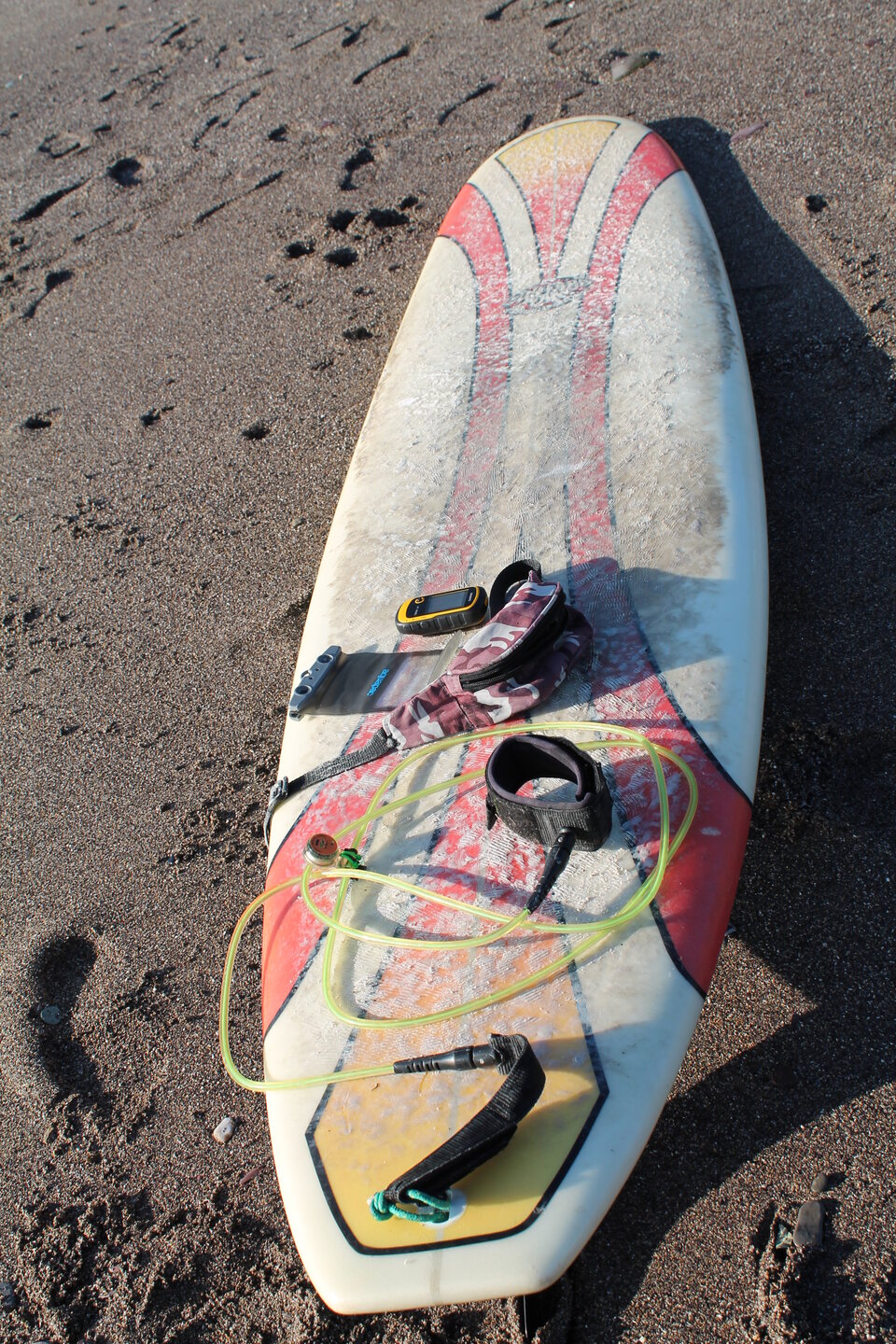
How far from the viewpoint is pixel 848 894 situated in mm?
1957

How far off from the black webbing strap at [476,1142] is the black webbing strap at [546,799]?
0.37 meters

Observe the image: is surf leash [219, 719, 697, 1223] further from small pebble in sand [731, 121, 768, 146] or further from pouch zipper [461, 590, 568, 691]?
small pebble in sand [731, 121, 768, 146]

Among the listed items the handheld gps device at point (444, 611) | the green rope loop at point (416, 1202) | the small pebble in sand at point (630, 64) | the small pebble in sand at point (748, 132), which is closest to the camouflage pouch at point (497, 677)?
the handheld gps device at point (444, 611)

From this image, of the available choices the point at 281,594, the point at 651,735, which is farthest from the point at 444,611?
the point at 281,594

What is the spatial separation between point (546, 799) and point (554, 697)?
0.28m

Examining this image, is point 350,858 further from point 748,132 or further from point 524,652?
point 748,132

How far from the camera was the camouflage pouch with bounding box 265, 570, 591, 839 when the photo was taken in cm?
198

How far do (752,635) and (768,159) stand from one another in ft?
8.35

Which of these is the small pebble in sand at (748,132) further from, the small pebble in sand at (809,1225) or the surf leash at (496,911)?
the small pebble in sand at (809,1225)

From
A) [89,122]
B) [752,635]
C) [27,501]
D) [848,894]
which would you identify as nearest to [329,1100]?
[848,894]

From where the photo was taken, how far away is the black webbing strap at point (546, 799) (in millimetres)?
1668

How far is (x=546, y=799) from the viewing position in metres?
1.81

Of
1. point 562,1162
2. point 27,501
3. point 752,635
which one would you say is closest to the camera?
point 562,1162

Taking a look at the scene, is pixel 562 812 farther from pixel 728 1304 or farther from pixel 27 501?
pixel 27 501
